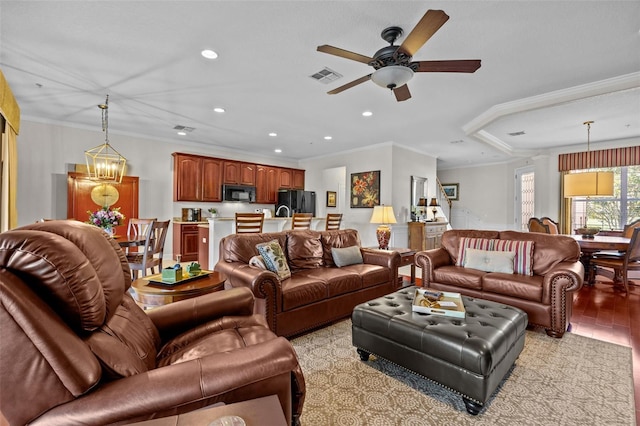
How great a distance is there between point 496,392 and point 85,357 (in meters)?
2.21

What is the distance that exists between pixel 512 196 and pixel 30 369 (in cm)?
959

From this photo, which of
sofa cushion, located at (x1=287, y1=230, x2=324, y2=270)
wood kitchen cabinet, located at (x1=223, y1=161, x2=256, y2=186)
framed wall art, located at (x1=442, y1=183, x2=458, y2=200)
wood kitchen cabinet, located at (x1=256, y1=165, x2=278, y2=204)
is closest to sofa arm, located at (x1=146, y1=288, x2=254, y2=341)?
sofa cushion, located at (x1=287, y1=230, x2=324, y2=270)

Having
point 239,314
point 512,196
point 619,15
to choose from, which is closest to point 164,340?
point 239,314

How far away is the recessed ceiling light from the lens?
2.81 m

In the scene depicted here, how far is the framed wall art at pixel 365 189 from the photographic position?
667 cm

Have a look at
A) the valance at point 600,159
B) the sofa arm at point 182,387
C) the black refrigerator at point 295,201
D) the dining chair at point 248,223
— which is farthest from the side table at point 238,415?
the valance at point 600,159

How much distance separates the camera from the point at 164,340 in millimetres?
1704

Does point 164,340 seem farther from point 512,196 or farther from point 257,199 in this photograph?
point 512,196

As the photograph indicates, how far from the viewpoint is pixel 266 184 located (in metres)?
7.76

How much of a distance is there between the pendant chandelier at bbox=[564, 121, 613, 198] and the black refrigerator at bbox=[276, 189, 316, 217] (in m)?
5.26

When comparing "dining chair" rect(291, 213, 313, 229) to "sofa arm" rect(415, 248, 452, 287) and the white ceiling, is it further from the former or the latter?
"sofa arm" rect(415, 248, 452, 287)

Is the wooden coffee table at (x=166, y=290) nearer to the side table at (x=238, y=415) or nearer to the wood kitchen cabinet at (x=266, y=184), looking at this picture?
the side table at (x=238, y=415)

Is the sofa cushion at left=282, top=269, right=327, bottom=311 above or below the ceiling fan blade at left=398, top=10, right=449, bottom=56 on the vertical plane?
below

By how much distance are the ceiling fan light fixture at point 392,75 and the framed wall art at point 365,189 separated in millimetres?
4243
